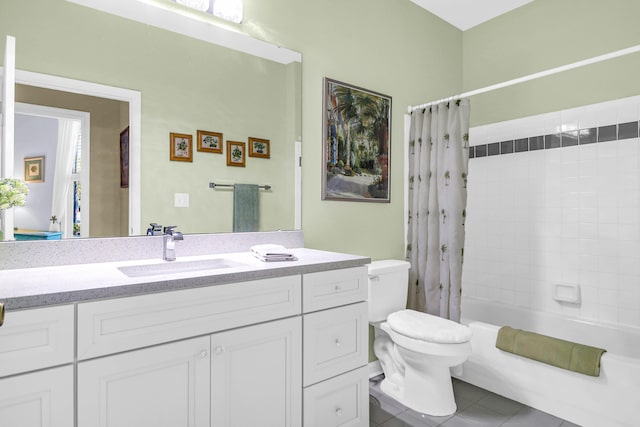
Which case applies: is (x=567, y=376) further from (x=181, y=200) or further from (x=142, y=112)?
(x=142, y=112)

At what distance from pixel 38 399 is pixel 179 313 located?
40 centimetres

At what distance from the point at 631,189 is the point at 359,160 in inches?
70.3

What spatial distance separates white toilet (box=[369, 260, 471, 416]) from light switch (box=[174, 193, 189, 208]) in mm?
1151

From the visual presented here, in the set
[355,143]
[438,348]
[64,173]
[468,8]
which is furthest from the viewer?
[468,8]

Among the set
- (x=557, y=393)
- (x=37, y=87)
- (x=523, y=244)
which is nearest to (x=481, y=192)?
(x=523, y=244)

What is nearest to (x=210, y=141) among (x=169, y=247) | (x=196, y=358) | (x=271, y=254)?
(x=169, y=247)

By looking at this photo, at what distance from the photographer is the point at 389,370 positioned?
95.3 inches

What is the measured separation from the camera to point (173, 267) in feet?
5.37

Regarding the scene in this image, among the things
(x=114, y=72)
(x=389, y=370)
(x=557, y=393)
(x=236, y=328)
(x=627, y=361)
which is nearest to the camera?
(x=236, y=328)

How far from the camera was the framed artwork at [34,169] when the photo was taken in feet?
4.84

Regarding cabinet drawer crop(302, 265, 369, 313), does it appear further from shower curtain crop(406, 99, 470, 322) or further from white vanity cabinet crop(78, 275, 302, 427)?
shower curtain crop(406, 99, 470, 322)

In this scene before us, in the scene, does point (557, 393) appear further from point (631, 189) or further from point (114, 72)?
point (114, 72)

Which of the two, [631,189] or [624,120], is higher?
[624,120]

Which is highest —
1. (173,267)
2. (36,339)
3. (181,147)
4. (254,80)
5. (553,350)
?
(254,80)
